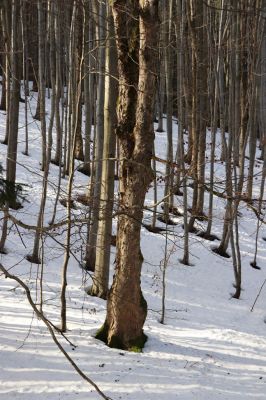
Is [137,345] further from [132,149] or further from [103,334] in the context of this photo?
[132,149]

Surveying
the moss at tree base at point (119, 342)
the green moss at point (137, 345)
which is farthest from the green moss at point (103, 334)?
the green moss at point (137, 345)

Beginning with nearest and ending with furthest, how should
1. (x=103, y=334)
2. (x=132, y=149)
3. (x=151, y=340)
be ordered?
(x=132, y=149), (x=103, y=334), (x=151, y=340)

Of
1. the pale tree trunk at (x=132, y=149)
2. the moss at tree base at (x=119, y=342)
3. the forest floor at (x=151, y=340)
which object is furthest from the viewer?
the moss at tree base at (x=119, y=342)

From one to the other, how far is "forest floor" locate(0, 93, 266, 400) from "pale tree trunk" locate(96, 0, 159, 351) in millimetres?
432

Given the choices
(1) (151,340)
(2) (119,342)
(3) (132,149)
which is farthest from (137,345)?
(3) (132,149)

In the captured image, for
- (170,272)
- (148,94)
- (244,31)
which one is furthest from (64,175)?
(148,94)

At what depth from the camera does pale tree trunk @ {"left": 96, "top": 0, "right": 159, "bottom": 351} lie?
5484mm

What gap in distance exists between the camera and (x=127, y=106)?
5.81 m

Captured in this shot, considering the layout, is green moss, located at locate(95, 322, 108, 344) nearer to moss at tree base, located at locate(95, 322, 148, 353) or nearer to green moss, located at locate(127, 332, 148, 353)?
moss at tree base, located at locate(95, 322, 148, 353)

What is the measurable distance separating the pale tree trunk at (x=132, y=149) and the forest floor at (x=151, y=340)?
1.42ft

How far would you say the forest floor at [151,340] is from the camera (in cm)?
527

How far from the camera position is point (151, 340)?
6.63 meters

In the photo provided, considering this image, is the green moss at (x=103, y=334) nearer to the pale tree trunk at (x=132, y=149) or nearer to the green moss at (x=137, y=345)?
the pale tree trunk at (x=132, y=149)

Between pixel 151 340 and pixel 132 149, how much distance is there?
2.73 metres
